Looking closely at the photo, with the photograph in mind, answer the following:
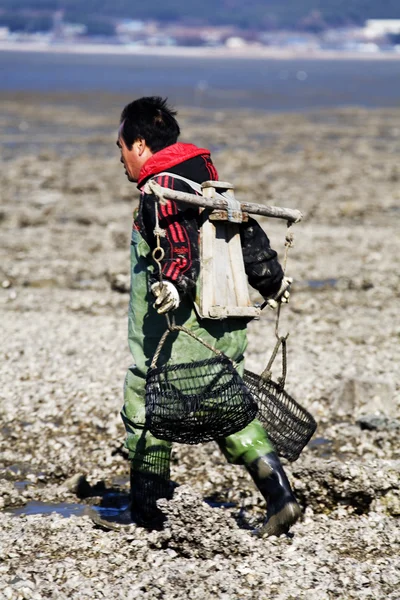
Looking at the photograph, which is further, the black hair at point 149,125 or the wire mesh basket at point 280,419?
the wire mesh basket at point 280,419

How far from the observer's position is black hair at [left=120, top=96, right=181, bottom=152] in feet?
15.4

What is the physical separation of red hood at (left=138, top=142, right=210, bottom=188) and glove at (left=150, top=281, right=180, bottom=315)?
1.91 ft

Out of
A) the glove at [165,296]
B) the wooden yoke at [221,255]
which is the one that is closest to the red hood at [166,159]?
the wooden yoke at [221,255]

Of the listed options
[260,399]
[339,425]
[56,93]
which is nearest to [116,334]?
[339,425]

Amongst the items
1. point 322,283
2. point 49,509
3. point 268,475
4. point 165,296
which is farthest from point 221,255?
point 322,283

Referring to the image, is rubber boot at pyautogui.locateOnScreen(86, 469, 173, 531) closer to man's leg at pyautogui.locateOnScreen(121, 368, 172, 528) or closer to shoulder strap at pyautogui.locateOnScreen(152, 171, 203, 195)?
man's leg at pyautogui.locateOnScreen(121, 368, 172, 528)

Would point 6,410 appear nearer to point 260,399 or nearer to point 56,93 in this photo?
point 260,399

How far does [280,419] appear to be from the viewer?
17.6 ft

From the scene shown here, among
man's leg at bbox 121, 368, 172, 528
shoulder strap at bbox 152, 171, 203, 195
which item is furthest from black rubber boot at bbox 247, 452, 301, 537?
shoulder strap at bbox 152, 171, 203, 195

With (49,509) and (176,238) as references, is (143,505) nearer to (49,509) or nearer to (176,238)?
(49,509)

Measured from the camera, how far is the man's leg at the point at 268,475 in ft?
15.6

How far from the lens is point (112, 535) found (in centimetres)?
498

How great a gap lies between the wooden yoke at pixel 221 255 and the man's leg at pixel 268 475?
596 millimetres

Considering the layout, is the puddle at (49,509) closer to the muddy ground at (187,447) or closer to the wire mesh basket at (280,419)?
the muddy ground at (187,447)
